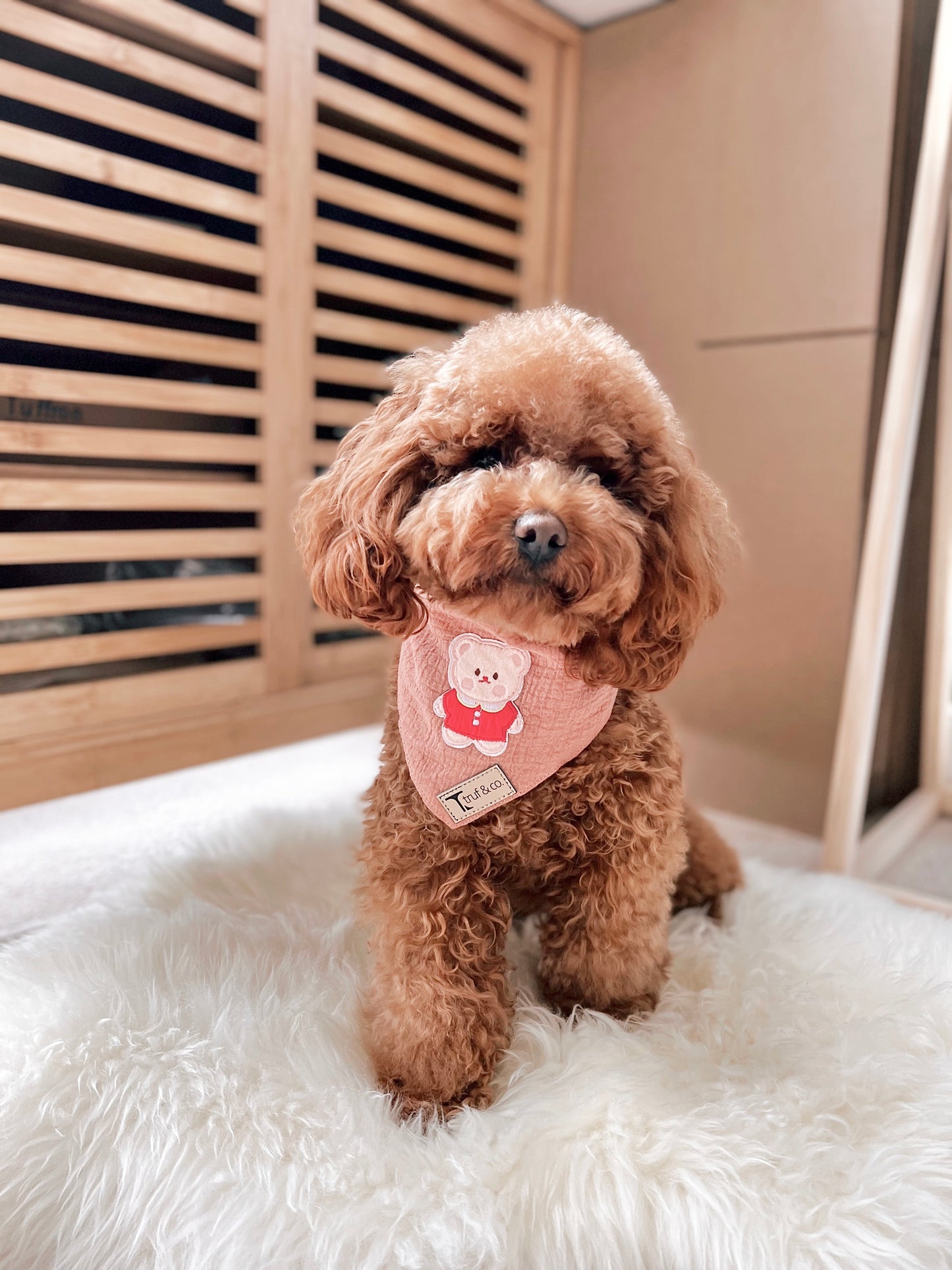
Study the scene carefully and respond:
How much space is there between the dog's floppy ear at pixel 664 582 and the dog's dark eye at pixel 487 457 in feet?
0.46

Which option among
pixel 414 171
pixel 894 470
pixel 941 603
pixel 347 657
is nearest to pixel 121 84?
pixel 414 171

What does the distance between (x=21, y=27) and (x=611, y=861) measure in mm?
1355

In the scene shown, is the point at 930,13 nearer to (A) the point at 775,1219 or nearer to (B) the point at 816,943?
(B) the point at 816,943

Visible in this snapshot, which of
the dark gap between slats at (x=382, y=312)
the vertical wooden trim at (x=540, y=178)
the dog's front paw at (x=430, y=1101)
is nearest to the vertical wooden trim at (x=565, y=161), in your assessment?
the vertical wooden trim at (x=540, y=178)

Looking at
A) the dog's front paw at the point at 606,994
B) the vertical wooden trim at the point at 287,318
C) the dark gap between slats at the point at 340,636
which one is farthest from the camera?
the dark gap between slats at the point at 340,636

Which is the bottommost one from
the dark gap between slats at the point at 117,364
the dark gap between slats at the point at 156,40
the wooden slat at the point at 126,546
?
the wooden slat at the point at 126,546

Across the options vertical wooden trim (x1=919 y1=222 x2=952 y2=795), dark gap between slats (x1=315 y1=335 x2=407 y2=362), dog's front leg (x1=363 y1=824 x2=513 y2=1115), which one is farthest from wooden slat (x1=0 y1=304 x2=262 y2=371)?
vertical wooden trim (x1=919 y1=222 x2=952 y2=795)

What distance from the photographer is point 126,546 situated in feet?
4.75

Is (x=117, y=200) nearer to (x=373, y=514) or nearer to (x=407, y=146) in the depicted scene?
(x=407, y=146)

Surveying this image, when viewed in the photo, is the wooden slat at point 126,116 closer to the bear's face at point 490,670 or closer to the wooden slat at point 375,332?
the wooden slat at point 375,332

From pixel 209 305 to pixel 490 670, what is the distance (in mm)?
954

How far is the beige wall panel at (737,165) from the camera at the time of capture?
64.9 inches

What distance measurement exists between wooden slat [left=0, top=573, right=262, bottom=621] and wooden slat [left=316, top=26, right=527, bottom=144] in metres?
0.98

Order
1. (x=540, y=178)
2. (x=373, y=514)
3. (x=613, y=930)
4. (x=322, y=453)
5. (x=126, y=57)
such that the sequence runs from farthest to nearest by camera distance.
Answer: (x=540, y=178) → (x=322, y=453) → (x=126, y=57) → (x=613, y=930) → (x=373, y=514)
